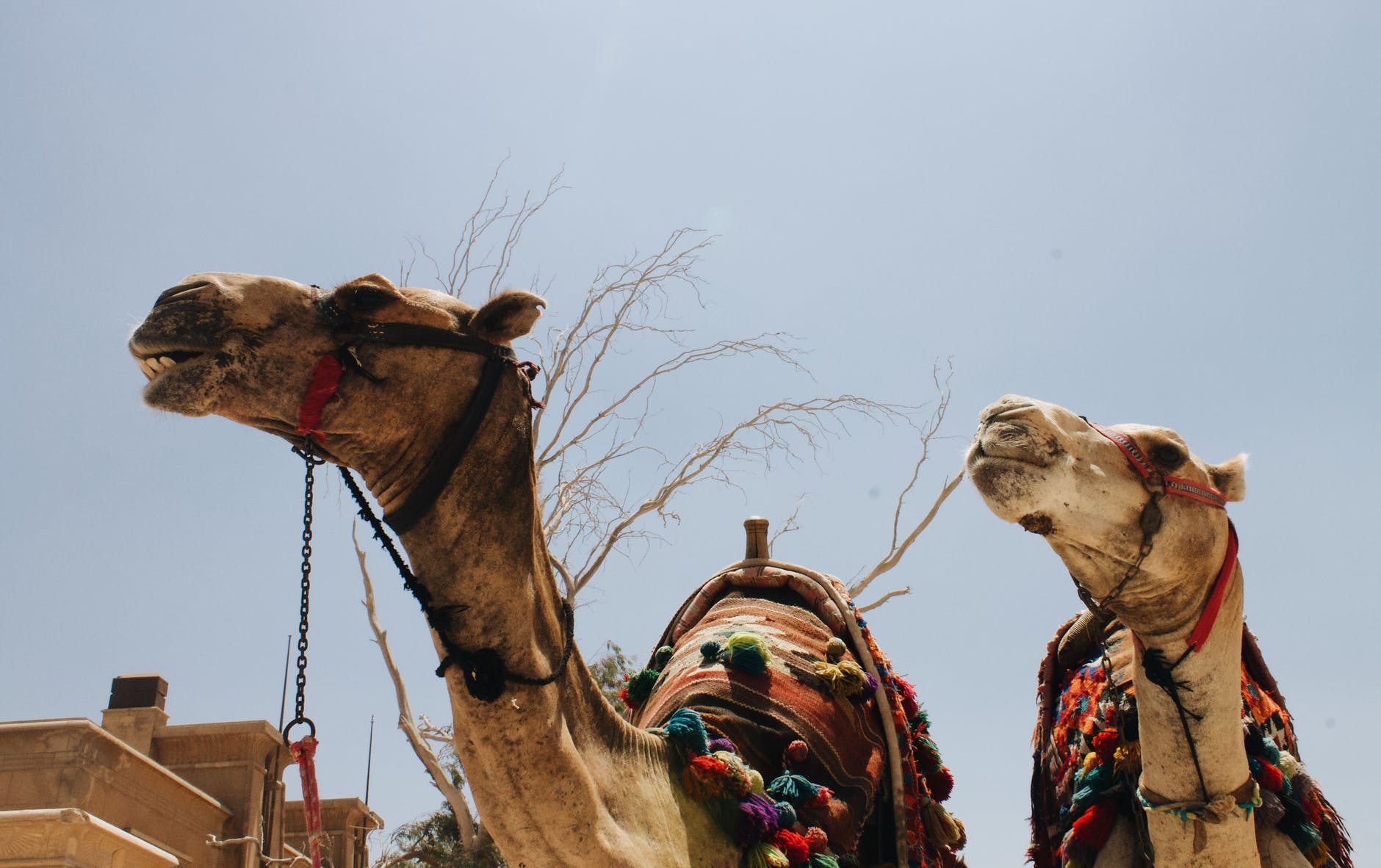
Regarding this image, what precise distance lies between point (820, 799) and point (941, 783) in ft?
4.21

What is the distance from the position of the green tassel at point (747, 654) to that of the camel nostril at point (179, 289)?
251 cm

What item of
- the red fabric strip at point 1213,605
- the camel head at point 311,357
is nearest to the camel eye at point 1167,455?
the red fabric strip at point 1213,605

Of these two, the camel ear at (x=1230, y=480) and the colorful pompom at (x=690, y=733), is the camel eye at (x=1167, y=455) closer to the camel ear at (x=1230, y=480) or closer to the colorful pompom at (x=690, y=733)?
the camel ear at (x=1230, y=480)

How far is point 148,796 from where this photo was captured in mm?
11711

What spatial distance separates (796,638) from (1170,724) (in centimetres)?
172

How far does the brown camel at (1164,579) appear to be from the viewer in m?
3.70

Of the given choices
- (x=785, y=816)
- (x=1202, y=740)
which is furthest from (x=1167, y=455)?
(x=785, y=816)

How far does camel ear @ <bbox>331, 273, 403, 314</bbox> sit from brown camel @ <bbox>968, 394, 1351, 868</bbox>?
188 cm

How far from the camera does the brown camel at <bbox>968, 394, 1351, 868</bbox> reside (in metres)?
3.70

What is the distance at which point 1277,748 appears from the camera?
14.2 feet

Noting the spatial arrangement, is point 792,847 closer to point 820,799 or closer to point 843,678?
point 820,799

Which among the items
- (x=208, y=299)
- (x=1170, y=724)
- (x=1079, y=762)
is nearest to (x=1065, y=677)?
(x=1079, y=762)

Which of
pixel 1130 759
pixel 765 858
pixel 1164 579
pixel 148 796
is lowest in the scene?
pixel 765 858

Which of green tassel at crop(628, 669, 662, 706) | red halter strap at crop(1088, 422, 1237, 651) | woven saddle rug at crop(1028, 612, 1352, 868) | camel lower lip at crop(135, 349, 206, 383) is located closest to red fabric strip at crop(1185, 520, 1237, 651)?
red halter strap at crop(1088, 422, 1237, 651)
